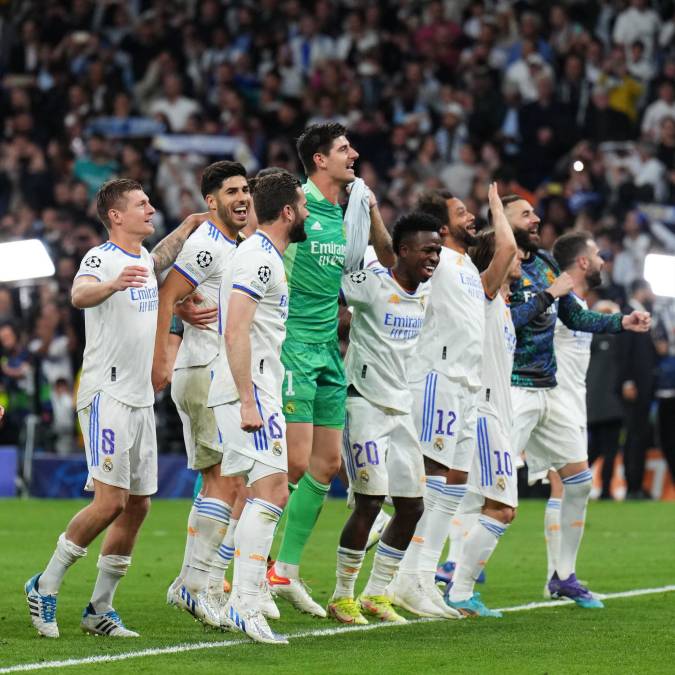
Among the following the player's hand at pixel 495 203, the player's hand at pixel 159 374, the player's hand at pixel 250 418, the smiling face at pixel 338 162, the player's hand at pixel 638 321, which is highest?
the smiling face at pixel 338 162

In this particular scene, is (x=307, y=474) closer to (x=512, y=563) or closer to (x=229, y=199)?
(x=229, y=199)

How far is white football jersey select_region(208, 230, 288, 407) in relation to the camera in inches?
305

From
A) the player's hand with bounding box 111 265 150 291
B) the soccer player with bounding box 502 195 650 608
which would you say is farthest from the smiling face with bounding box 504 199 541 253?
the player's hand with bounding box 111 265 150 291

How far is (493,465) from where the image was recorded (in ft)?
31.5

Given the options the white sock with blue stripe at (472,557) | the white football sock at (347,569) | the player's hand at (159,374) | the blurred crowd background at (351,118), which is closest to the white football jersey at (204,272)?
the player's hand at (159,374)

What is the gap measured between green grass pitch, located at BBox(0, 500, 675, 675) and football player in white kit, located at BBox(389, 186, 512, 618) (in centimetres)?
62

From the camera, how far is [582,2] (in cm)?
2333

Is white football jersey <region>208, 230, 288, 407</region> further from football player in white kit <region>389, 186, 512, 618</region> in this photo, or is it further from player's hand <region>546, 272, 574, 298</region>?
player's hand <region>546, 272, 574, 298</region>

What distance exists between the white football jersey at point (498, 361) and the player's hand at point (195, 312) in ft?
6.11

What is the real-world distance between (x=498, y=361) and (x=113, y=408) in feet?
9.69

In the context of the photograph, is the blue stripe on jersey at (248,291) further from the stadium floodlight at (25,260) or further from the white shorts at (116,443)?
the stadium floodlight at (25,260)

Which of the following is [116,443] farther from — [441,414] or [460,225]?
[460,225]

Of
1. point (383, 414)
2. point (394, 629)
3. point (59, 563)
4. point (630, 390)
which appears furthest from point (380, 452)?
point (630, 390)

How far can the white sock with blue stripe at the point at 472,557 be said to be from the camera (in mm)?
9336
